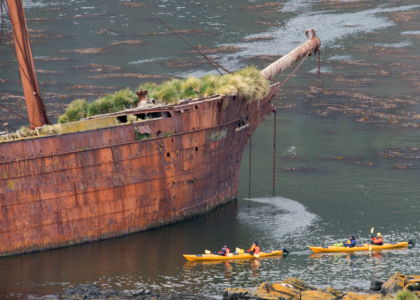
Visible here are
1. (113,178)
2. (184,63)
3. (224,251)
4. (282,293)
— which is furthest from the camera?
(184,63)

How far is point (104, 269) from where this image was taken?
28.2 m

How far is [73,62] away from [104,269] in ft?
156

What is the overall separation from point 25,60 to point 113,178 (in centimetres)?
903

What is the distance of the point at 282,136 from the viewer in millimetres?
54281

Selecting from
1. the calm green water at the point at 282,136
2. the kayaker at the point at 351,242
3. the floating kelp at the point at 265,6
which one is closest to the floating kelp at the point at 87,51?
the calm green water at the point at 282,136

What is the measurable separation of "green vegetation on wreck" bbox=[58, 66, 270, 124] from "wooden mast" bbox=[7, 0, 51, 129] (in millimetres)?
1395

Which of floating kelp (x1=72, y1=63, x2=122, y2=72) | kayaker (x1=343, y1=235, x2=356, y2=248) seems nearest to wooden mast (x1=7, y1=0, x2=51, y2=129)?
kayaker (x1=343, y1=235, x2=356, y2=248)

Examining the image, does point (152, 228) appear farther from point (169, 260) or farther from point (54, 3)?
point (54, 3)

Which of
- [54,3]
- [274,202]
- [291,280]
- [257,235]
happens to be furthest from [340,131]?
[54,3]

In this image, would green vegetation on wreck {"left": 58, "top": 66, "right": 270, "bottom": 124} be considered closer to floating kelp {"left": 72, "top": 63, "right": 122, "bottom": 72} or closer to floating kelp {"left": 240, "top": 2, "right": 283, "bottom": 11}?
floating kelp {"left": 72, "top": 63, "right": 122, "bottom": 72}

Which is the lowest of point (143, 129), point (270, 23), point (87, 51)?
point (143, 129)

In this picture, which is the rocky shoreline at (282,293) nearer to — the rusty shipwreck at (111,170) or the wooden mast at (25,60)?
the rusty shipwreck at (111,170)

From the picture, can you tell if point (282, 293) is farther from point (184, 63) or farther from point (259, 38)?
point (259, 38)

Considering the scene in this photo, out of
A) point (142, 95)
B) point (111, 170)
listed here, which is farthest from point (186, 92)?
point (111, 170)
